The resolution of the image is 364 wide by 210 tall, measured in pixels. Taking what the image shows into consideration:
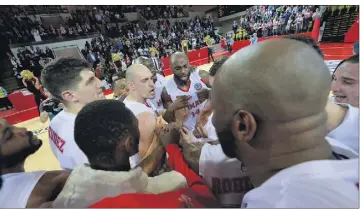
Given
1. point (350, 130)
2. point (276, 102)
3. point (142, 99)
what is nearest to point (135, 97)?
point (142, 99)

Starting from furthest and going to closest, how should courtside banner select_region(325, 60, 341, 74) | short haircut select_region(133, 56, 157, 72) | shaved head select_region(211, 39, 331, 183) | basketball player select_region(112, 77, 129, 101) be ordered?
1. short haircut select_region(133, 56, 157, 72)
2. basketball player select_region(112, 77, 129, 101)
3. courtside banner select_region(325, 60, 341, 74)
4. shaved head select_region(211, 39, 331, 183)

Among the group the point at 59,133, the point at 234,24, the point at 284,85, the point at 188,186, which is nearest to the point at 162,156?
the point at 188,186

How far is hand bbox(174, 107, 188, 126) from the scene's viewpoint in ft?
2.83

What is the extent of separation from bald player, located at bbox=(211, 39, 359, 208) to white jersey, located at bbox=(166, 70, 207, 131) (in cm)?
30

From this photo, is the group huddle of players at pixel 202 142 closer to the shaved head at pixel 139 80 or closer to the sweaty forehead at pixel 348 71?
the shaved head at pixel 139 80

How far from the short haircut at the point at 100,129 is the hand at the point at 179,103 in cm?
34

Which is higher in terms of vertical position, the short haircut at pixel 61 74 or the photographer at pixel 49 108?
the short haircut at pixel 61 74

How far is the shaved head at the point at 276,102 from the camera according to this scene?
0.42 meters

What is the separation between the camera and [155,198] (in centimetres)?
63

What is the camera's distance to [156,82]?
1000mm

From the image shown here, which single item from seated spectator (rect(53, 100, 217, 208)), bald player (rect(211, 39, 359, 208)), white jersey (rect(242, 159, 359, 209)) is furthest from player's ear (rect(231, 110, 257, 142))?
seated spectator (rect(53, 100, 217, 208))

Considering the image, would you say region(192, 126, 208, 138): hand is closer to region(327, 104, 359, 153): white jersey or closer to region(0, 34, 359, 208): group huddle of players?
region(0, 34, 359, 208): group huddle of players

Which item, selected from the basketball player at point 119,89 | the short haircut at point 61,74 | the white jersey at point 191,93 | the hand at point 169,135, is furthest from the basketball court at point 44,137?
the white jersey at point 191,93
